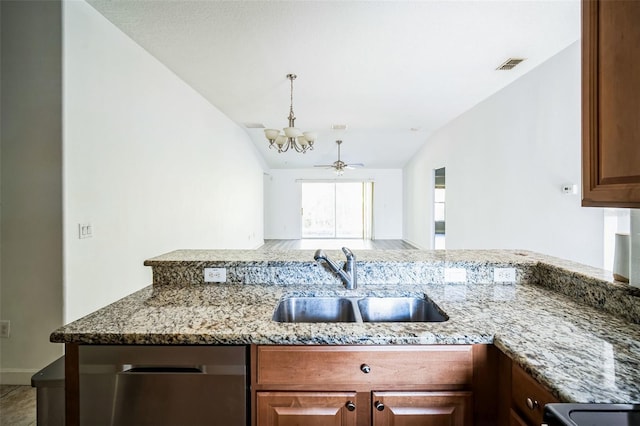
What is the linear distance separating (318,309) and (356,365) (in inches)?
22.4

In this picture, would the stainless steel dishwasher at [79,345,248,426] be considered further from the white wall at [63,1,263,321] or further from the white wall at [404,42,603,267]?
the white wall at [404,42,603,267]

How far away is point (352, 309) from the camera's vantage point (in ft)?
5.26

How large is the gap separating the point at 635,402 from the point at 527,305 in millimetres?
713

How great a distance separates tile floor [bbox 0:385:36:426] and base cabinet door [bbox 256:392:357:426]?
1.78m

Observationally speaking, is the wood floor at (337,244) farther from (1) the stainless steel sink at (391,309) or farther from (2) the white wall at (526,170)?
(1) the stainless steel sink at (391,309)

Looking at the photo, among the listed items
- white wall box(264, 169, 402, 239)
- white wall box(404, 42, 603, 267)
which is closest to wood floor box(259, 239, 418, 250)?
white wall box(264, 169, 402, 239)

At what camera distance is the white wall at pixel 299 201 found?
1052 centimetres

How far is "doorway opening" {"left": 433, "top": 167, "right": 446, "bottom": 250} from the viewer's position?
7.31 metres

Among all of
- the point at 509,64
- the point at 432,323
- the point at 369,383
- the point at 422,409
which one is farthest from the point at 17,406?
the point at 509,64

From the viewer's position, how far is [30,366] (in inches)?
87.4

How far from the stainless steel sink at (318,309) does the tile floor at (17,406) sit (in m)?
1.74

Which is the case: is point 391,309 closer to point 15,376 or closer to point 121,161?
point 121,161

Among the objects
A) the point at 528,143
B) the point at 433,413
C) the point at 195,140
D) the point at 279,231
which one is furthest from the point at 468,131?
the point at 279,231

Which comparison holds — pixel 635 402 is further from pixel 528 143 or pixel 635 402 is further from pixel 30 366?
pixel 528 143
